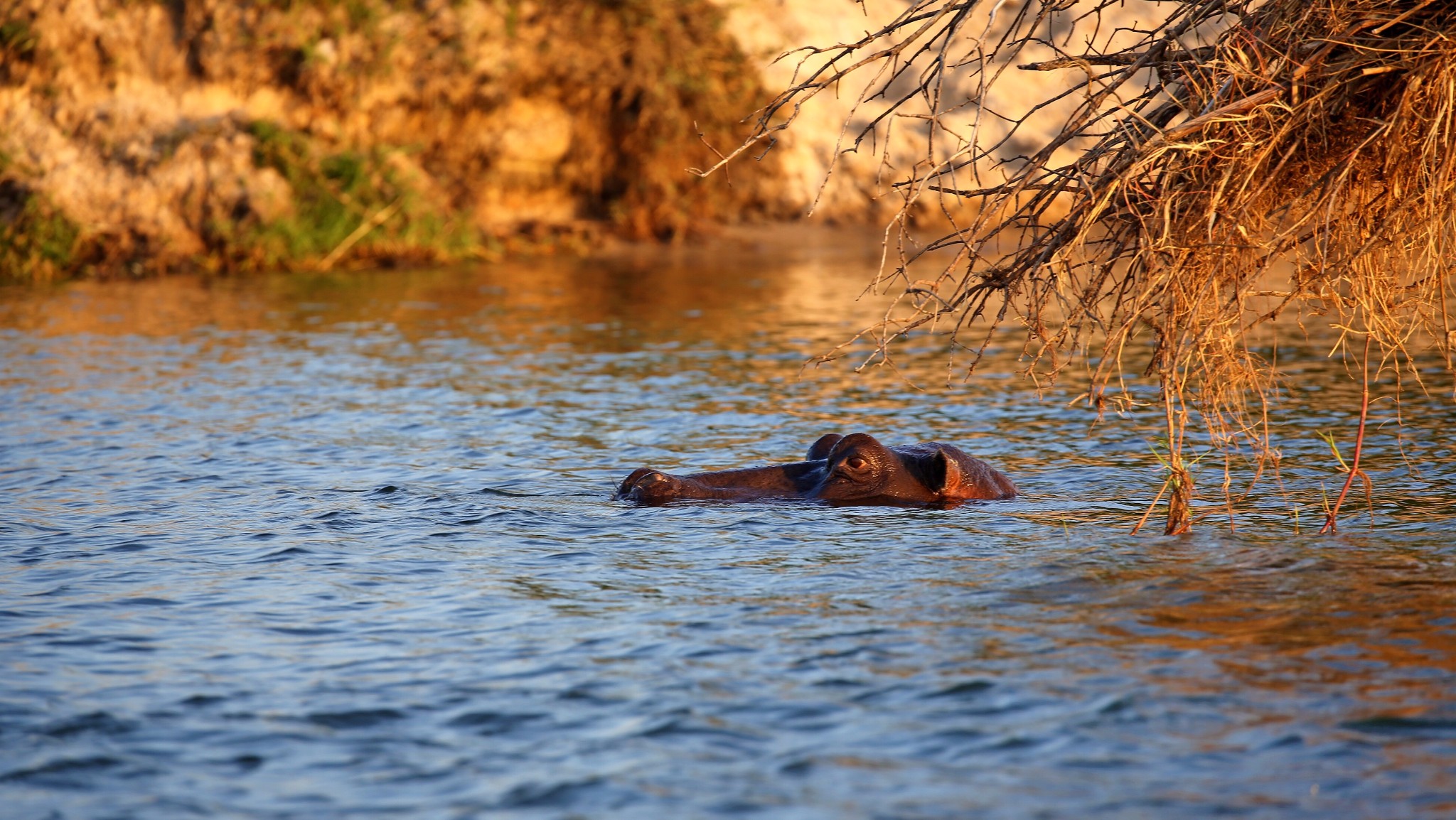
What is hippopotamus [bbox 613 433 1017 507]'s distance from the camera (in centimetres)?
732

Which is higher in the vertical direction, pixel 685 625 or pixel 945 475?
pixel 945 475

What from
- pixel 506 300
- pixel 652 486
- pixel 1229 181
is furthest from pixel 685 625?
pixel 506 300

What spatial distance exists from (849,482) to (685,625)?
85.4 inches

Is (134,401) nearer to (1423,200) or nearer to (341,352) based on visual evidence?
(341,352)

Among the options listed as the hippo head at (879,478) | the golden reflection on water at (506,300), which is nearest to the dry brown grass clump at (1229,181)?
the hippo head at (879,478)

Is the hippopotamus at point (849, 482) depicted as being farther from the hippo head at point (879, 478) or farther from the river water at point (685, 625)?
the river water at point (685, 625)

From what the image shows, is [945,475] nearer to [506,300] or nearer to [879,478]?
[879,478]

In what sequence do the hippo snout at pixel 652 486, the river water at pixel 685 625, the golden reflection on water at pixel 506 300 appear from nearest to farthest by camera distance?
the river water at pixel 685 625
the hippo snout at pixel 652 486
the golden reflection on water at pixel 506 300

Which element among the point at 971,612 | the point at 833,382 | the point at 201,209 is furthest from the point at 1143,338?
the point at 201,209

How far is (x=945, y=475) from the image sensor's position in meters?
7.36

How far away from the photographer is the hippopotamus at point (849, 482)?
288 inches

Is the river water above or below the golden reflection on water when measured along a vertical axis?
below

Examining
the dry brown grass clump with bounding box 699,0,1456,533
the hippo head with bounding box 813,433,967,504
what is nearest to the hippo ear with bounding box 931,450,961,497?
the hippo head with bounding box 813,433,967,504

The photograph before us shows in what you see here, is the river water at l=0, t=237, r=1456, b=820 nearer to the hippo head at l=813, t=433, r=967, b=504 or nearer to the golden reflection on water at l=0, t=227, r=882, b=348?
the hippo head at l=813, t=433, r=967, b=504
